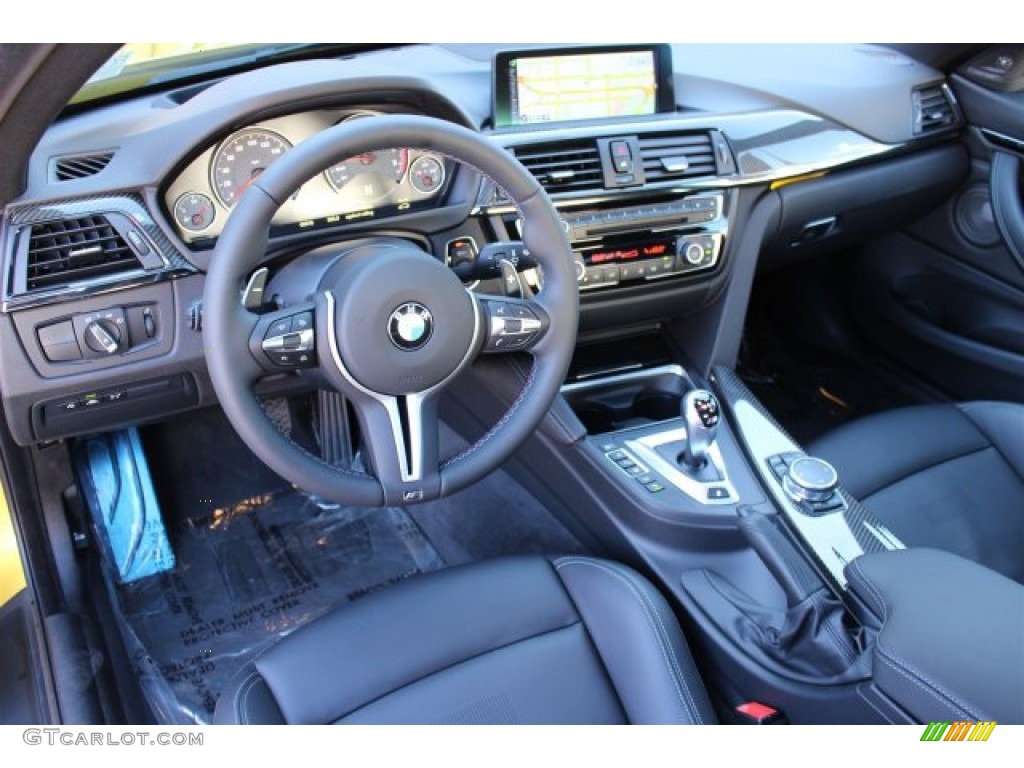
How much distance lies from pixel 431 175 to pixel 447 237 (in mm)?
113

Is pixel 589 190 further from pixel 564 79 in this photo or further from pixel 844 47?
pixel 844 47

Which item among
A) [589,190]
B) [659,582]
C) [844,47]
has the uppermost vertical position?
[844,47]

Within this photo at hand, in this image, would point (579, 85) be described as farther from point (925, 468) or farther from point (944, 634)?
point (944, 634)

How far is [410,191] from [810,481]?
0.87 m

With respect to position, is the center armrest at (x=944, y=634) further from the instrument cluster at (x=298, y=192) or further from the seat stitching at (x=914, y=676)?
the instrument cluster at (x=298, y=192)

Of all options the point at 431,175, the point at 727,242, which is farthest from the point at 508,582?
the point at 727,242

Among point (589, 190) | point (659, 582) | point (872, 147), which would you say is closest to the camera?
point (659, 582)

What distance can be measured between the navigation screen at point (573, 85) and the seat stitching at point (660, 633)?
88 cm

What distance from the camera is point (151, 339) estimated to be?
5.26ft

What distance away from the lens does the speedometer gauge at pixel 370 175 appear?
160 centimetres

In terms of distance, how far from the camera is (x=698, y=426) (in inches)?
68.9

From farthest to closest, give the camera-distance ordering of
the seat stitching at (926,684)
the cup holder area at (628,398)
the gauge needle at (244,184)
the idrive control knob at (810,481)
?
the cup holder area at (628,398) < the idrive control knob at (810,481) < the gauge needle at (244,184) < the seat stitching at (926,684)

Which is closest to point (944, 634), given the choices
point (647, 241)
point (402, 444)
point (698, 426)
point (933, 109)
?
point (698, 426)

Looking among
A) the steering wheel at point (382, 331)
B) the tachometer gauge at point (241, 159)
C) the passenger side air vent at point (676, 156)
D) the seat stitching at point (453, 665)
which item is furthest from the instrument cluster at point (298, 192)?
the seat stitching at point (453, 665)
